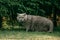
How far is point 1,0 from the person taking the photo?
41.3ft

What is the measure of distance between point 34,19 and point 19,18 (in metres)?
0.95

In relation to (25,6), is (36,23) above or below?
below

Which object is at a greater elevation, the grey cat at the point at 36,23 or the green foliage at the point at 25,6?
the green foliage at the point at 25,6

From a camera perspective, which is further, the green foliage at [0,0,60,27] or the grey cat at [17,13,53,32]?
the grey cat at [17,13,53,32]

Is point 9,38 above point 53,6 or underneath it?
underneath

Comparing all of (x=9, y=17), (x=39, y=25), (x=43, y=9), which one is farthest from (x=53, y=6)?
(x=9, y=17)

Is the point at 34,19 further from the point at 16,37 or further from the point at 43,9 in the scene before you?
the point at 16,37

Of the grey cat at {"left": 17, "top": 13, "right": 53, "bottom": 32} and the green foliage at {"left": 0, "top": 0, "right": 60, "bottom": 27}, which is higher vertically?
the green foliage at {"left": 0, "top": 0, "right": 60, "bottom": 27}

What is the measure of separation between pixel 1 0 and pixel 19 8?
111 centimetres

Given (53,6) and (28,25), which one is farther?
(53,6)

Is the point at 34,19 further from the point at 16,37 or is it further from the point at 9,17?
the point at 16,37

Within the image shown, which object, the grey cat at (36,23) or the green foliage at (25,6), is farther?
the grey cat at (36,23)

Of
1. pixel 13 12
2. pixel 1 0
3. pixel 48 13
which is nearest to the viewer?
pixel 1 0

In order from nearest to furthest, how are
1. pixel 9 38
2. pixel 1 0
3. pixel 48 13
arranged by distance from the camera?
pixel 9 38 < pixel 1 0 < pixel 48 13
